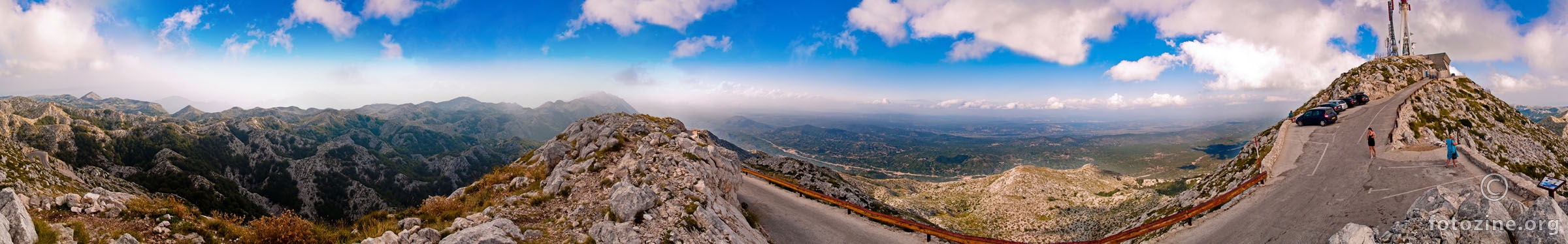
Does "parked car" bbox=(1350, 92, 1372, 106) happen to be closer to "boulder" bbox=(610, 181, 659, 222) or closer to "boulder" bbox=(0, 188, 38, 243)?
"boulder" bbox=(610, 181, 659, 222)

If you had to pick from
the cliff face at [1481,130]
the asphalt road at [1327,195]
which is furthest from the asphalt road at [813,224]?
the cliff face at [1481,130]

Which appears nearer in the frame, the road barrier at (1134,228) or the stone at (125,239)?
the stone at (125,239)

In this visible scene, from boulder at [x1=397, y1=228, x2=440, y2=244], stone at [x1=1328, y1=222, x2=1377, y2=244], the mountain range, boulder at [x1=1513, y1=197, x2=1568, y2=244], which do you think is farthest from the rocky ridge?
the mountain range

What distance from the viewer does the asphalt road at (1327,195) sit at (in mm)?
15969

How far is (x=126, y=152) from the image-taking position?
10869cm

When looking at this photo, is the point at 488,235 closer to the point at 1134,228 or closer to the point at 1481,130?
the point at 1134,228

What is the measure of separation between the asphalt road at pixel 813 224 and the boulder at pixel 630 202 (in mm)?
5856

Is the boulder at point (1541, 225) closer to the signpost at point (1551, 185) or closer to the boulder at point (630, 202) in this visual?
the signpost at point (1551, 185)

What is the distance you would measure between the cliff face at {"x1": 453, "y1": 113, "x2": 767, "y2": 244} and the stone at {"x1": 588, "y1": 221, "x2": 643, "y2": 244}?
23mm

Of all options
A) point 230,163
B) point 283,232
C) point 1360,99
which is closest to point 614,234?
point 283,232

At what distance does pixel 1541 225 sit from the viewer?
1005 centimetres

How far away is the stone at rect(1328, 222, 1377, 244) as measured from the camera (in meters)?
12.1

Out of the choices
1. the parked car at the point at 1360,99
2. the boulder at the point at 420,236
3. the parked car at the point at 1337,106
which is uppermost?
the parked car at the point at 1360,99

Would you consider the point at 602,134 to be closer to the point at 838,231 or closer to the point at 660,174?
the point at 660,174
